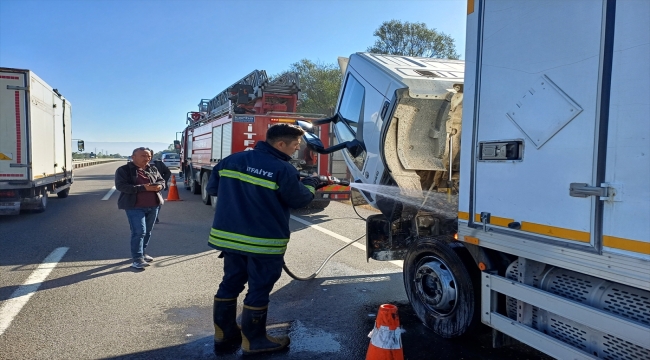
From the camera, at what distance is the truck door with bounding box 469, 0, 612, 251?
2363 millimetres

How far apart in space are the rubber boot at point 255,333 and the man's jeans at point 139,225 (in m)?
2.92

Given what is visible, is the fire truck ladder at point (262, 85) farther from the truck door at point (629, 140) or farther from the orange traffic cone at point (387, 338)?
the truck door at point (629, 140)

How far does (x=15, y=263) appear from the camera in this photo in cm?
602

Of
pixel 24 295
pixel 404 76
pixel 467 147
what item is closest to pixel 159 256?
pixel 24 295

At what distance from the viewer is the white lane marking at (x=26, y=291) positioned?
414 cm

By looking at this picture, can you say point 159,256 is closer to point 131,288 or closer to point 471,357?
point 131,288

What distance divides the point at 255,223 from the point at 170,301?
6.32ft

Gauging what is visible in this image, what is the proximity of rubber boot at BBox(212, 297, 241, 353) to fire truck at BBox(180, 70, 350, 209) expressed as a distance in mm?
4913

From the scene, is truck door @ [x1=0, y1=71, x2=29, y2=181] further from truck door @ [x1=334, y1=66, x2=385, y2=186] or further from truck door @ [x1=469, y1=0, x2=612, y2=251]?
truck door @ [x1=469, y1=0, x2=612, y2=251]

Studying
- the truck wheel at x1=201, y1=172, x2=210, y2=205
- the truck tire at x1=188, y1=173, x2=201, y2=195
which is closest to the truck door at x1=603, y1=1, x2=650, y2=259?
the truck wheel at x1=201, y1=172, x2=210, y2=205

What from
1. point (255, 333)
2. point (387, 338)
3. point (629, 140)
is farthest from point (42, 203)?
point (629, 140)

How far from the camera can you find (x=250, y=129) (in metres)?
10.8

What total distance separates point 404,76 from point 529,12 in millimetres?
1571

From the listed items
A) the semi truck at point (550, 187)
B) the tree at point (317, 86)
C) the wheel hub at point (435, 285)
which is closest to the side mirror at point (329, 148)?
the semi truck at point (550, 187)
